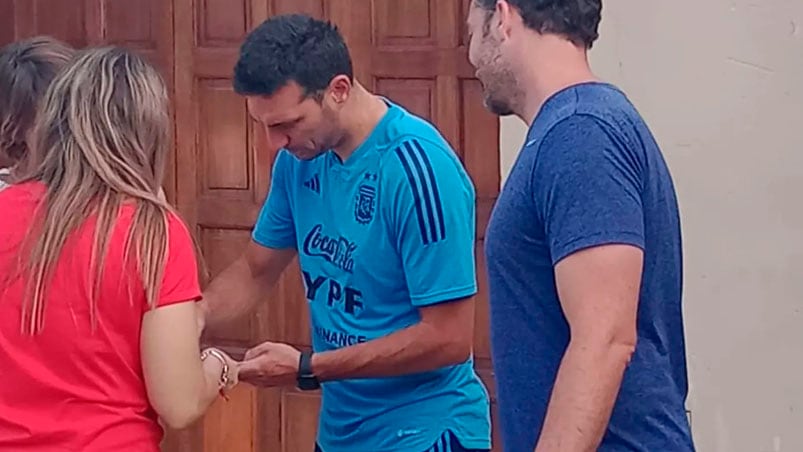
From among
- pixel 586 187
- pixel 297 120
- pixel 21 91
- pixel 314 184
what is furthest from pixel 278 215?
pixel 586 187

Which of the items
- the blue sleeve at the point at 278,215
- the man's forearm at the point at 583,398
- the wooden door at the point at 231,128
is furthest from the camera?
the wooden door at the point at 231,128

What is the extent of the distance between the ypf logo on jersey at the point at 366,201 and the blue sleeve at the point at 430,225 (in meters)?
0.05

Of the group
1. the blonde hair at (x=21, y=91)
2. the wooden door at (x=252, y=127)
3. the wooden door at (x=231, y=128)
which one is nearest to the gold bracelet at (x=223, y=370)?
the blonde hair at (x=21, y=91)

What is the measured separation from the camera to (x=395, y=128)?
3.29 meters

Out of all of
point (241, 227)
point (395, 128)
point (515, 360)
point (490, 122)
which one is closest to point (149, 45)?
point (241, 227)

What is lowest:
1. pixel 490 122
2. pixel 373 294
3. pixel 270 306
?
pixel 270 306

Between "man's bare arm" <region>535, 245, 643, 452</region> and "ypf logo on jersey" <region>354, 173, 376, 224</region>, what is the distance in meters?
0.97

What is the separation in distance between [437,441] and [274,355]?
0.41 meters

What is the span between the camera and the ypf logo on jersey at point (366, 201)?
323 cm

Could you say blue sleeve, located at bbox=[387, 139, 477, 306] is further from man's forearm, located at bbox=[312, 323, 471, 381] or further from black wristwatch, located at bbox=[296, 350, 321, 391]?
black wristwatch, located at bbox=[296, 350, 321, 391]

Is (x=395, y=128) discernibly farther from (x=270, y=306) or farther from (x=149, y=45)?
(x=149, y=45)

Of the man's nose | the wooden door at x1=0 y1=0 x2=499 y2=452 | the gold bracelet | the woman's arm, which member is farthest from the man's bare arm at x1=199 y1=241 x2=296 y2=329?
the wooden door at x1=0 y1=0 x2=499 y2=452

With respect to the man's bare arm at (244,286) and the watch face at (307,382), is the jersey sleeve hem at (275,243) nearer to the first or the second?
the man's bare arm at (244,286)

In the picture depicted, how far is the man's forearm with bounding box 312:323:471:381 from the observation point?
124 inches
